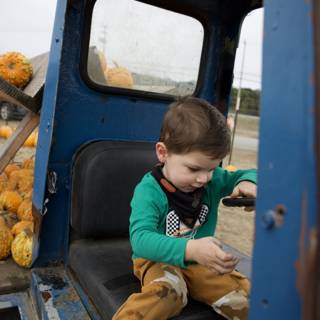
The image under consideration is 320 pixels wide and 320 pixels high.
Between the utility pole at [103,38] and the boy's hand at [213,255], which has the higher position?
the utility pole at [103,38]

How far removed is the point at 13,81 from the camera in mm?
2629

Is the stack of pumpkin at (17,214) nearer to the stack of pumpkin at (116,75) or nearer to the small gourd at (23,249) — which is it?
the small gourd at (23,249)

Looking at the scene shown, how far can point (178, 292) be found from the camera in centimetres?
133

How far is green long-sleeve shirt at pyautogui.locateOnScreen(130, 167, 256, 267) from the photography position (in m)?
1.17

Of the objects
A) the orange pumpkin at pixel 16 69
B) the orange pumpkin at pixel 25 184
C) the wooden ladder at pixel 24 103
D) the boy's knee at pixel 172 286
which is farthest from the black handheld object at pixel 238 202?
the orange pumpkin at pixel 25 184

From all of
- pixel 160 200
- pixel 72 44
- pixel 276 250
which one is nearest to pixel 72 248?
pixel 160 200

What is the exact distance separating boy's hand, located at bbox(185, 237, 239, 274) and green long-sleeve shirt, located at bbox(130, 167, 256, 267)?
0.05 m

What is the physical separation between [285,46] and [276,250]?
348 millimetres

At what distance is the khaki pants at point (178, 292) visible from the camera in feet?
4.15

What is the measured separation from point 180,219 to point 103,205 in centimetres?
55

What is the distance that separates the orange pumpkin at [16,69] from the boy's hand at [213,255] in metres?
2.00

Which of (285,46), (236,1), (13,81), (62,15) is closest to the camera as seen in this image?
(285,46)

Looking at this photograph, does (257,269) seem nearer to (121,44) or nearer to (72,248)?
(72,248)

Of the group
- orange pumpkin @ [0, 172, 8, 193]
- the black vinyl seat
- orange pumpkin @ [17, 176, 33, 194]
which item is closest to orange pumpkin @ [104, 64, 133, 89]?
the black vinyl seat
